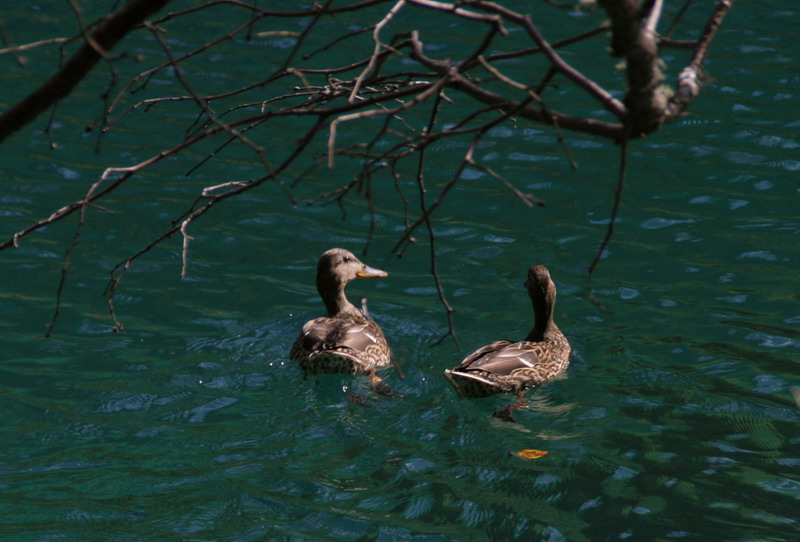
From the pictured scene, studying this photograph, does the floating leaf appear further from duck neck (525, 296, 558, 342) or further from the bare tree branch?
the bare tree branch

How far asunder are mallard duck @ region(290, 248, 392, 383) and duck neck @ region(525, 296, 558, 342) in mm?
1254

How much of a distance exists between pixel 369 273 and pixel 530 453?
3.20m

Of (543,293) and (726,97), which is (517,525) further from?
(726,97)

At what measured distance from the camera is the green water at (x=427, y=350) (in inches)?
229

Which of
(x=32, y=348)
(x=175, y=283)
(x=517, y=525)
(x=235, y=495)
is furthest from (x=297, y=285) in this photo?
(x=517, y=525)

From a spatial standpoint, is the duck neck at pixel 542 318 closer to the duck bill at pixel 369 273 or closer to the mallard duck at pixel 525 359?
the mallard duck at pixel 525 359

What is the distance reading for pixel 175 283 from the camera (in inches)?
369

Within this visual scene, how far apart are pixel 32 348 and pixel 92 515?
2.71m

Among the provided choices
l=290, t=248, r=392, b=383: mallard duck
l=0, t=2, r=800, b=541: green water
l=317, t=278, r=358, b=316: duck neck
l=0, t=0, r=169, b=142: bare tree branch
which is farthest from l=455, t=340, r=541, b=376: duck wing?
l=0, t=0, r=169, b=142: bare tree branch

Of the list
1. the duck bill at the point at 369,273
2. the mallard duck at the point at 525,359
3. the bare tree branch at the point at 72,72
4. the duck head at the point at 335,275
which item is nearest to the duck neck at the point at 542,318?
the mallard duck at the point at 525,359

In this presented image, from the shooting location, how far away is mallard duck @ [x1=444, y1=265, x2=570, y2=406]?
7305mm

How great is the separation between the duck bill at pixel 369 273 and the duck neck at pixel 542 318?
158 cm

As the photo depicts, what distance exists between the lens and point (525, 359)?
7.58 metres

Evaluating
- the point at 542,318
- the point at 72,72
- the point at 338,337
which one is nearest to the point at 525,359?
the point at 542,318
